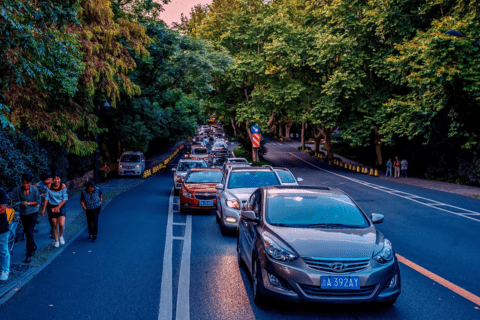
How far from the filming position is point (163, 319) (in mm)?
5539

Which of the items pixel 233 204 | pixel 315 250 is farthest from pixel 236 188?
pixel 315 250

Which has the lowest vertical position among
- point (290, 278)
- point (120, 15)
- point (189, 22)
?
point (290, 278)

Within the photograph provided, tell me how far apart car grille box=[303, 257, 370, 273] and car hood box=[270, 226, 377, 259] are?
59 mm

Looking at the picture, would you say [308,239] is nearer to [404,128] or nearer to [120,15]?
[120,15]

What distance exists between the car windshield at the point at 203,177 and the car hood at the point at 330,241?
1068 cm

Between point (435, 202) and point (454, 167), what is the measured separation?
1501cm

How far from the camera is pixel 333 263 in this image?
548 centimetres

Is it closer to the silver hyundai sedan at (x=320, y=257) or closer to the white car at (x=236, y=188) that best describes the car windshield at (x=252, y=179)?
the white car at (x=236, y=188)

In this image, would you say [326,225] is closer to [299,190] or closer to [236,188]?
[299,190]

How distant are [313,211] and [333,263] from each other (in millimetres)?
1538

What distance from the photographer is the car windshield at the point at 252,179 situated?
12.5m

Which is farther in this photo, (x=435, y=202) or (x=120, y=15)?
(x=120, y=15)

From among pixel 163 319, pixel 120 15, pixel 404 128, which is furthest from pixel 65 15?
pixel 404 128

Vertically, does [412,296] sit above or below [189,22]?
below
